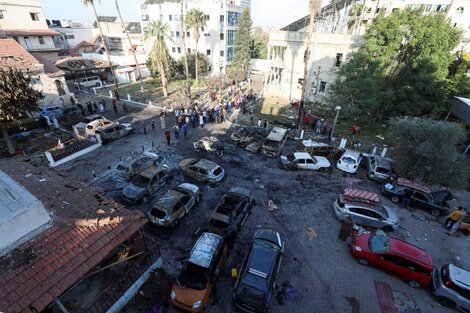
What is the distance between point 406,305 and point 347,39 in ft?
89.5

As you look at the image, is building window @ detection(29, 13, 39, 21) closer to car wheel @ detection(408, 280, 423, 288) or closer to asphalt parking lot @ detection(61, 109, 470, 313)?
asphalt parking lot @ detection(61, 109, 470, 313)

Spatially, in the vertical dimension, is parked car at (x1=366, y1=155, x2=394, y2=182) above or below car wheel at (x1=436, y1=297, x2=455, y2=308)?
above

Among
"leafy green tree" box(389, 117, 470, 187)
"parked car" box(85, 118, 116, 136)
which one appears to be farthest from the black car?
"parked car" box(85, 118, 116, 136)

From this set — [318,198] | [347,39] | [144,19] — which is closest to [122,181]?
[318,198]

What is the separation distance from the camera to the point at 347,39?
26953mm

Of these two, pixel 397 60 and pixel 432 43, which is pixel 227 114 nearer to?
pixel 397 60

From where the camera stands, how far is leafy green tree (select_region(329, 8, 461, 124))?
864 inches

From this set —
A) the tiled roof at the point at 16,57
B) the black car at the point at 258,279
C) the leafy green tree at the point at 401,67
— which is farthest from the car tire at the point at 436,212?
the tiled roof at the point at 16,57

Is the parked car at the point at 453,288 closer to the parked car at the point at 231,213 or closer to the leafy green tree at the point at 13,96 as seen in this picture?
the parked car at the point at 231,213

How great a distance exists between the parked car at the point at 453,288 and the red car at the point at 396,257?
16.6 inches

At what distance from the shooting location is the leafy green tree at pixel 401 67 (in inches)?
864

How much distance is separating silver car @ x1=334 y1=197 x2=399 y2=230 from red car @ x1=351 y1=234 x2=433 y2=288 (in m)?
1.72

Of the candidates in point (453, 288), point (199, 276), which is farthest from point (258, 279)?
point (453, 288)

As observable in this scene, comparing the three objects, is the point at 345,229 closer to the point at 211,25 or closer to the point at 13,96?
the point at 13,96
